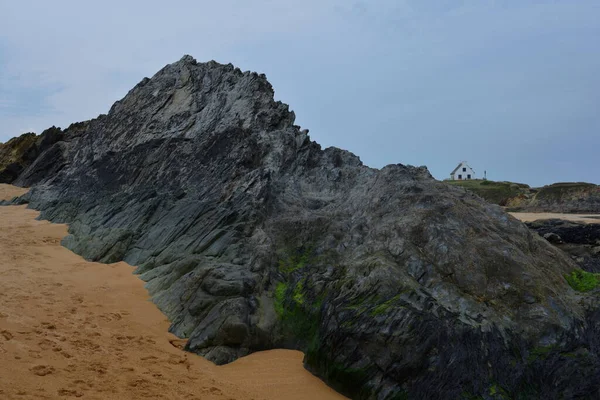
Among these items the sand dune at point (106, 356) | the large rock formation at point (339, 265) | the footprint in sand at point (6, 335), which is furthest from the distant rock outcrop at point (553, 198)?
the footprint in sand at point (6, 335)

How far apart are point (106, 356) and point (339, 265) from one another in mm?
4799

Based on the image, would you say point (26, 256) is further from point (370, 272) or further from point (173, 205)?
point (370, 272)

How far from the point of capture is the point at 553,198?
43.9 metres

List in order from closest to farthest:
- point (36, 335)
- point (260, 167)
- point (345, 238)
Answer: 1. point (36, 335)
2. point (345, 238)
3. point (260, 167)

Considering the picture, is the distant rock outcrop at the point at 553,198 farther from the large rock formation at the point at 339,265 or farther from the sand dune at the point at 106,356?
the sand dune at the point at 106,356

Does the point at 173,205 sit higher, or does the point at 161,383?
the point at 173,205

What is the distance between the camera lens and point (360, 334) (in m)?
7.12

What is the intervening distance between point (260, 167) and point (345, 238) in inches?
200

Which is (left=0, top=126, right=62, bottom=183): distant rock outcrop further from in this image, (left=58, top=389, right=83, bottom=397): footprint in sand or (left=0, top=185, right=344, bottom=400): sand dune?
(left=58, top=389, right=83, bottom=397): footprint in sand

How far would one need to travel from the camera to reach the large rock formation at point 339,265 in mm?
6770

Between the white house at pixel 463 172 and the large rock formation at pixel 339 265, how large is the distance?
2680 inches

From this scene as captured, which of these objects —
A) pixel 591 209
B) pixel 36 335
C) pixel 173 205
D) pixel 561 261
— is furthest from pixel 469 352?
pixel 591 209

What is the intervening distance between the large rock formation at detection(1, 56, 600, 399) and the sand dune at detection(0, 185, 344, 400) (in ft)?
1.52

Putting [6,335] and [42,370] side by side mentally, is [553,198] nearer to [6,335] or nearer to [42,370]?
[6,335]
